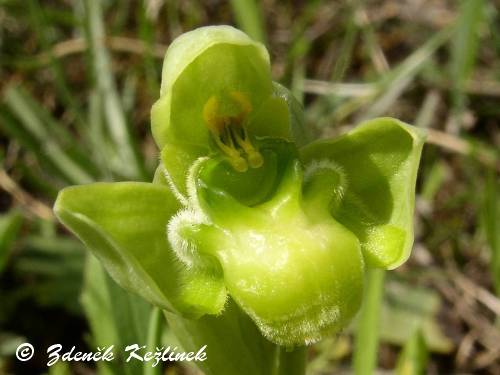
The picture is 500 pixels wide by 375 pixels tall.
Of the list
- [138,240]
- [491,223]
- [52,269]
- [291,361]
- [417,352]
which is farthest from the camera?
[52,269]

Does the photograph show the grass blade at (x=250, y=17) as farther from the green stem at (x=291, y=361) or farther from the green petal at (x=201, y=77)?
the green stem at (x=291, y=361)

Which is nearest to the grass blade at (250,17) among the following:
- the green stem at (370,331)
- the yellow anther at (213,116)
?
the green stem at (370,331)

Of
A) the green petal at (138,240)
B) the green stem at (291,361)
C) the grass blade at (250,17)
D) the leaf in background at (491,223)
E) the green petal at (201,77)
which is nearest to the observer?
the green petal at (138,240)

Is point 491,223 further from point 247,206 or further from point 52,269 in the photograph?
point 52,269

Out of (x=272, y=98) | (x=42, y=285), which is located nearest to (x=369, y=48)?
(x=42, y=285)

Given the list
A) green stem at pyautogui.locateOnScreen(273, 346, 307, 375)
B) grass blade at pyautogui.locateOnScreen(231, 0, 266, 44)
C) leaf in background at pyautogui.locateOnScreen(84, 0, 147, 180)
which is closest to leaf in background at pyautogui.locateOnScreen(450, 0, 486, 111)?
grass blade at pyautogui.locateOnScreen(231, 0, 266, 44)

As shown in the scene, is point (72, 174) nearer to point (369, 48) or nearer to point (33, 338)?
point (33, 338)

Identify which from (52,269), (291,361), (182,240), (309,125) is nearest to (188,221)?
(182,240)
